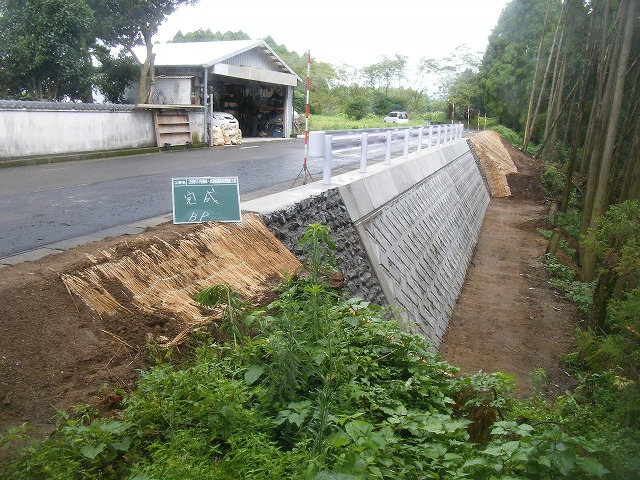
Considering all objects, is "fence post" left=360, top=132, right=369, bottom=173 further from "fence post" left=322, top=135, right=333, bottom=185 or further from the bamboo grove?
the bamboo grove

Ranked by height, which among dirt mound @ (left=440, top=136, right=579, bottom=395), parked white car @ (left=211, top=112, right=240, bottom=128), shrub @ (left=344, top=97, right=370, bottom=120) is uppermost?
shrub @ (left=344, top=97, right=370, bottom=120)

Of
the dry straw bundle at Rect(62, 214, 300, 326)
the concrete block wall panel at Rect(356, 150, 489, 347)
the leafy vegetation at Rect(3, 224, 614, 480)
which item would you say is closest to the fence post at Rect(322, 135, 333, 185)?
the concrete block wall panel at Rect(356, 150, 489, 347)

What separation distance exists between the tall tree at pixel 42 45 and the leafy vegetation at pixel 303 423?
17.6 meters

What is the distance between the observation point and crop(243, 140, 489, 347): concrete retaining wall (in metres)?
7.22

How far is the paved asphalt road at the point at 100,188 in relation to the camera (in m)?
6.37

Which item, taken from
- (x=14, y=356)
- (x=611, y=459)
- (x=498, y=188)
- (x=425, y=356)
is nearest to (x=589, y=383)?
(x=425, y=356)

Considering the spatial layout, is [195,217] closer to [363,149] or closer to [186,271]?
[186,271]

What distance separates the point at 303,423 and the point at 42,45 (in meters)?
18.9

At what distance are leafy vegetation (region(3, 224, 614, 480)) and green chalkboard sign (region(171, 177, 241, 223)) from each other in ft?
5.68

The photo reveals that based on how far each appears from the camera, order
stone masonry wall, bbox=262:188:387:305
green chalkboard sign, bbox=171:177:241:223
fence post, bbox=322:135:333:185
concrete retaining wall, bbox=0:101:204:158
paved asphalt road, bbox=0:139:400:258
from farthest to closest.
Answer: concrete retaining wall, bbox=0:101:204:158 → fence post, bbox=322:135:333:185 → stone masonry wall, bbox=262:188:387:305 → paved asphalt road, bbox=0:139:400:258 → green chalkboard sign, bbox=171:177:241:223

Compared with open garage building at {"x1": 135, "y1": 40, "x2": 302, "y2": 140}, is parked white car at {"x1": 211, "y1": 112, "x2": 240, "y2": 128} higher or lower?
lower

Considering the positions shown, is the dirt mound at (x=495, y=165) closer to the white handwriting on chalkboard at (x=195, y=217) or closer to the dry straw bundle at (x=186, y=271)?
the dry straw bundle at (x=186, y=271)

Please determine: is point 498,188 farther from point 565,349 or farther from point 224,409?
point 224,409

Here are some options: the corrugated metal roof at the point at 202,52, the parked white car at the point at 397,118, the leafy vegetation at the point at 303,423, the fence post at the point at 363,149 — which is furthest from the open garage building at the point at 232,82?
the leafy vegetation at the point at 303,423
